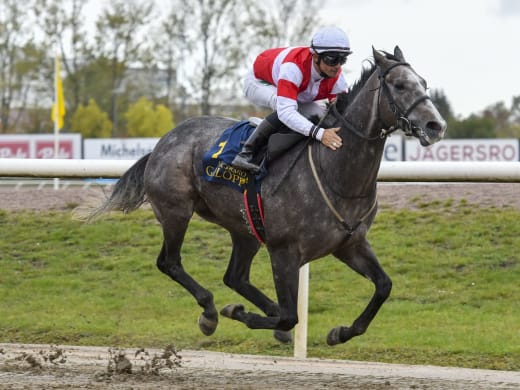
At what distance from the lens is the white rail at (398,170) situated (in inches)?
262

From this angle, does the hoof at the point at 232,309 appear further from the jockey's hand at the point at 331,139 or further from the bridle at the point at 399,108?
the bridle at the point at 399,108

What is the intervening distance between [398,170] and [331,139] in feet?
5.21

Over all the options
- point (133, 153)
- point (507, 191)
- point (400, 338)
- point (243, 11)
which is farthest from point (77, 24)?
point (400, 338)

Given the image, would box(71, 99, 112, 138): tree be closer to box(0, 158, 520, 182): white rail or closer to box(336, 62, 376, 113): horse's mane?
box(0, 158, 520, 182): white rail

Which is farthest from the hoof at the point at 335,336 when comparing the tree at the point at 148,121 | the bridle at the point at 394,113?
the tree at the point at 148,121

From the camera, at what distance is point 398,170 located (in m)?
6.98

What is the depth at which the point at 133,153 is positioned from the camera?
83.2 feet

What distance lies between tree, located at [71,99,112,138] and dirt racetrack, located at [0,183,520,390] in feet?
103

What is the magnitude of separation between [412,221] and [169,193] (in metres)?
3.39

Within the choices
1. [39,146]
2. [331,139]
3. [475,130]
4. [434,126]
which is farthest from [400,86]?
[475,130]

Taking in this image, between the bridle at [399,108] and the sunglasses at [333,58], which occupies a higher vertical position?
the sunglasses at [333,58]

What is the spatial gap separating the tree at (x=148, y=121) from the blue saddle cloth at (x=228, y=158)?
3099cm

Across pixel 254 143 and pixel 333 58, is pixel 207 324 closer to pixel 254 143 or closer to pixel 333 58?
pixel 254 143

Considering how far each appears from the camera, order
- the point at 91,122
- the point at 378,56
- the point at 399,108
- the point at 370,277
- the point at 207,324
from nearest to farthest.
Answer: the point at 399,108 < the point at 378,56 < the point at 370,277 < the point at 207,324 < the point at 91,122
